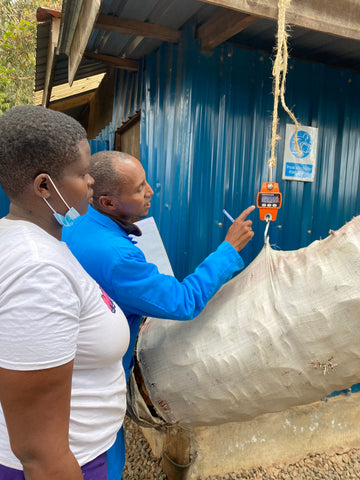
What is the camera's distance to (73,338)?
2.89ft

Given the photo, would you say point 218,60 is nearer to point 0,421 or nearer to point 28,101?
point 0,421

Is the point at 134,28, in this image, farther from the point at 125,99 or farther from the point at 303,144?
the point at 303,144

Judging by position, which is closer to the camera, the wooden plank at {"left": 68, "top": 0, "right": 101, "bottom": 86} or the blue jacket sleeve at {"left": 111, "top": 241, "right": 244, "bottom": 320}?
the blue jacket sleeve at {"left": 111, "top": 241, "right": 244, "bottom": 320}

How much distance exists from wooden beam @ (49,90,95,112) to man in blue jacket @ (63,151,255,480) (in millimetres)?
5421

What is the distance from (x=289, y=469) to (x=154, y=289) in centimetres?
238

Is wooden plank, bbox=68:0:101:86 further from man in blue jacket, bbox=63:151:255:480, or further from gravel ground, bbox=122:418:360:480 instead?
gravel ground, bbox=122:418:360:480

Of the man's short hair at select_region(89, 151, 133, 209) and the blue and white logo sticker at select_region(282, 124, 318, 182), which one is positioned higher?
the blue and white logo sticker at select_region(282, 124, 318, 182)

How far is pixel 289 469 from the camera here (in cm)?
276

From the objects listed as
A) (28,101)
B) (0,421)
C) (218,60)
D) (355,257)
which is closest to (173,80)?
(218,60)

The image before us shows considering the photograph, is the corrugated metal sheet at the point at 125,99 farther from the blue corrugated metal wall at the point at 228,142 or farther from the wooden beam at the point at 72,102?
the wooden beam at the point at 72,102

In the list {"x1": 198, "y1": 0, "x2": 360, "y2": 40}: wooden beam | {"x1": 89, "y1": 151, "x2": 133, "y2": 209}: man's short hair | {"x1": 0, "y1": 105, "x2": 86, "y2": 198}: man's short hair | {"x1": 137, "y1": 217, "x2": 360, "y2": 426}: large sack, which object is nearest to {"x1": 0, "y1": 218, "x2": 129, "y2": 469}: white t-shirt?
{"x1": 0, "y1": 105, "x2": 86, "y2": 198}: man's short hair

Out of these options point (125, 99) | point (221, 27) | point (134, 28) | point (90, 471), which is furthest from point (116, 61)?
point (90, 471)

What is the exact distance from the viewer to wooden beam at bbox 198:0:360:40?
1.63 metres

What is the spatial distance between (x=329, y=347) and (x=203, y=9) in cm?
209
